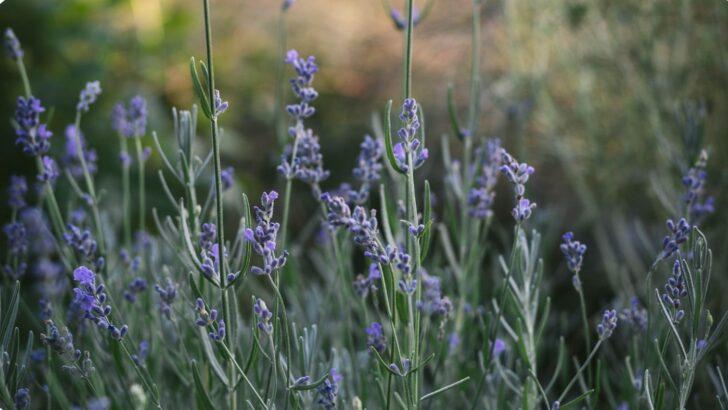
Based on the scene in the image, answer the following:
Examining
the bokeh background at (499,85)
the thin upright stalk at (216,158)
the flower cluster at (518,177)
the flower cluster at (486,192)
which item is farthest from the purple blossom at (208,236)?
the bokeh background at (499,85)

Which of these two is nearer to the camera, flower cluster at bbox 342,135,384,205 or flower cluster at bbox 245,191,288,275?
flower cluster at bbox 245,191,288,275

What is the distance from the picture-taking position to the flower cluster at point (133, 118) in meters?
1.74

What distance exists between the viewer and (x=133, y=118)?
1.78m

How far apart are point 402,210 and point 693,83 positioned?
2.01 meters

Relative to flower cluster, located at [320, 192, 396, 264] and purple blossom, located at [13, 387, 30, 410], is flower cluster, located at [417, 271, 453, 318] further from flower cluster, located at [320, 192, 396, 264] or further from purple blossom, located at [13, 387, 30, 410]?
purple blossom, located at [13, 387, 30, 410]

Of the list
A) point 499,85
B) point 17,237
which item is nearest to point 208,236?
point 17,237

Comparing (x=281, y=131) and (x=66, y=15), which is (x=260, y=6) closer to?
(x=66, y=15)

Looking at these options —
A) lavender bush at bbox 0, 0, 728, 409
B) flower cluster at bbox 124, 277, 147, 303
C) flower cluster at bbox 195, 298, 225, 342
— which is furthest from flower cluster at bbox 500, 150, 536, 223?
flower cluster at bbox 124, 277, 147, 303

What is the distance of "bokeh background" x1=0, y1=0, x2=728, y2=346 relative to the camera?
9.22 ft

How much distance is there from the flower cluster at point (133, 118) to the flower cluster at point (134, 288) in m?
0.33

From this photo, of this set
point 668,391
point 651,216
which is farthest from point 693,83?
point 668,391

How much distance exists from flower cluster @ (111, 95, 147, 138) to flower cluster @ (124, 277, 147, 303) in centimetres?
33

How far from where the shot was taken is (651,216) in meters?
3.56

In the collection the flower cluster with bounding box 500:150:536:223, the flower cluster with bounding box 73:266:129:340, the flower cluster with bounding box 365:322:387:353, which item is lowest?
the flower cluster with bounding box 365:322:387:353
